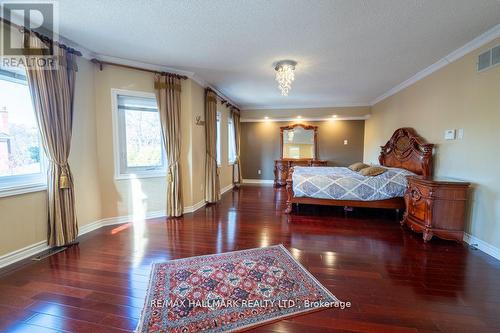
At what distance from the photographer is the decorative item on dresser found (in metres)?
7.18

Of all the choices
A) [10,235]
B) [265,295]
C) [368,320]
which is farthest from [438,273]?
[10,235]

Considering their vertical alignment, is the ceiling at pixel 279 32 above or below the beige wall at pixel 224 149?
above

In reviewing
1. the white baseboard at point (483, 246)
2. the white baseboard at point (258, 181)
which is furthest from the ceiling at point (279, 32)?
the white baseboard at point (258, 181)

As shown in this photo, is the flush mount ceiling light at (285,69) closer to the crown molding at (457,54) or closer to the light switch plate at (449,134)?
the crown molding at (457,54)

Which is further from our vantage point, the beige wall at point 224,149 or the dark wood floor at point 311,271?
the beige wall at point 224,149

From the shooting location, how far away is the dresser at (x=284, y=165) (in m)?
7.04

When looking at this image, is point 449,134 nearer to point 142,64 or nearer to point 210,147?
point 210,147

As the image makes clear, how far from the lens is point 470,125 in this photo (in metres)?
2.92

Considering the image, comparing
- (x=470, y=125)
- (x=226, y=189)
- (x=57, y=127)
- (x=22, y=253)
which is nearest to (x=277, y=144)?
(x=226, y=189)

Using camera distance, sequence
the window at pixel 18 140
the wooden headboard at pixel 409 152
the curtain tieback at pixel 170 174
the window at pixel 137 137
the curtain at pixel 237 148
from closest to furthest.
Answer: the window at pixel 18 140 → the window at pixel 137 137 → the wooden headboard at pixel 409 152 → the curtain tieback at pixel 170 174 → the curtain at pixel 237 148

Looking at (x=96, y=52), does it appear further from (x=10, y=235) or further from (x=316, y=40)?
(x=316, y=40)

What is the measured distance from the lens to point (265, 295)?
71.9 inches

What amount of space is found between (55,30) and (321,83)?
428 cm

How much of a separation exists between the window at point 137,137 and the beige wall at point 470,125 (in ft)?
14.7
